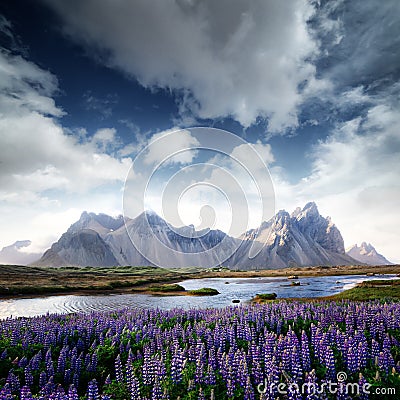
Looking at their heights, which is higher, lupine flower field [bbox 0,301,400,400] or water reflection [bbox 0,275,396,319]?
lupine flower field [bbox 0,301,400,400]

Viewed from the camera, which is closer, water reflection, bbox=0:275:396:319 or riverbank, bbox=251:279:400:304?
riverbank, bbox=251:279:400:304

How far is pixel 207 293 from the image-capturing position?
5459 cm

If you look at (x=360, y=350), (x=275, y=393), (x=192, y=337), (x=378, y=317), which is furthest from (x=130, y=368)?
(x=378, y=317)

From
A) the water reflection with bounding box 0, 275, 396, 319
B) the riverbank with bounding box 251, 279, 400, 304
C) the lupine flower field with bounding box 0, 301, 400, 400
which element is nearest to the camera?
the lupine flower field with bounding box 0, 301, 400, 400

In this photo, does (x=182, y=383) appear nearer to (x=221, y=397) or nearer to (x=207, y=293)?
(x=221, y=397)

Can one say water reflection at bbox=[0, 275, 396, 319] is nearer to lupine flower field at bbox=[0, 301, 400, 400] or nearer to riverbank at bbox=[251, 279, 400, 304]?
riverbank at bbox=[251, 279, 400, 304]

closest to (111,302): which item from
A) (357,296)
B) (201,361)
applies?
(357,296)

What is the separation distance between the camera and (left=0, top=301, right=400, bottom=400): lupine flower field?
757 centimetres

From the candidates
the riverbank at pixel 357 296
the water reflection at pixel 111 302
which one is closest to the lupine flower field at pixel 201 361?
the water reflection at pixel 111 302

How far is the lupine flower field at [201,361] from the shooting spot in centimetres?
757

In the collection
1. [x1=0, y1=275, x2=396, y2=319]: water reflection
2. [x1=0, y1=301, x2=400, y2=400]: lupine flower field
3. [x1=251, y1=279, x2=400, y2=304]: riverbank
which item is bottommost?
[x1=0, y1=275, x2=396, y2=319]: water reflection

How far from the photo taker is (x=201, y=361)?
873 cm

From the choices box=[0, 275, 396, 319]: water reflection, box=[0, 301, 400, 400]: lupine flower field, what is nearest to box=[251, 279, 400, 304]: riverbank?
box=[0, 275, 396, 319]: water reflection

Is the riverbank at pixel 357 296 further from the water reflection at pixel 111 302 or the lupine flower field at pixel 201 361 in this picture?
the lupine flower field at pixel 201 361
